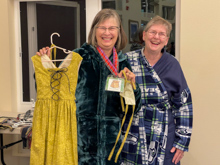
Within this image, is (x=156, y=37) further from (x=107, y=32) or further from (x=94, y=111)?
(x=94, y=111)

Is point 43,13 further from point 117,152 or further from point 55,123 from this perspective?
point 117,152

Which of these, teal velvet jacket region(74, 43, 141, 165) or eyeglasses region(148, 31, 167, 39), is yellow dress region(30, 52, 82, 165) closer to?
teal velvet jacket region(74, 43, 141, 165)

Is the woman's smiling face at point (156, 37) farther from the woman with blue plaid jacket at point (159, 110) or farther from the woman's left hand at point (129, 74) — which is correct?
the woman's left hand at point (129, 74)

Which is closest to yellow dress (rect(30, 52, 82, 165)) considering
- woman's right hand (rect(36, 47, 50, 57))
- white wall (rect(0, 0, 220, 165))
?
woman's right hand (rect(36, 47, 50, 57))

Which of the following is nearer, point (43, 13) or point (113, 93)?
point (113, 93)

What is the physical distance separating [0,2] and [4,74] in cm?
82

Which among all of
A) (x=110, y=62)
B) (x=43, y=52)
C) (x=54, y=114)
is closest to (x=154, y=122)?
(x=110, y=62)

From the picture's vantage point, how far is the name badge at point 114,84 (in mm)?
1516

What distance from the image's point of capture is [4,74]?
9.63 ft

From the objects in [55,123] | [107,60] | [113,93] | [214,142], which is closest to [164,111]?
[113,93]

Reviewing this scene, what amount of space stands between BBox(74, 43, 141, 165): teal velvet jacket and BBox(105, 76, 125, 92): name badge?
8 centimetres

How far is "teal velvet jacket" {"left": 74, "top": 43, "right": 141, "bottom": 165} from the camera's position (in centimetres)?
159

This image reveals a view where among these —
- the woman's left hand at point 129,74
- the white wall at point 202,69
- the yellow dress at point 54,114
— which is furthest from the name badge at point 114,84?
the white wall at point 202,69

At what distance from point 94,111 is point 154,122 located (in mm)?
414
